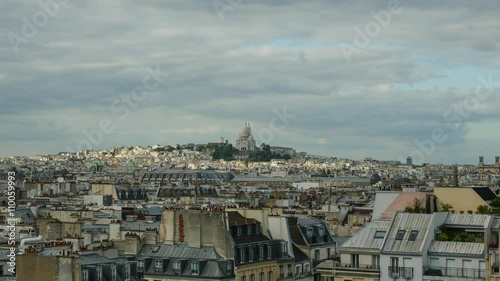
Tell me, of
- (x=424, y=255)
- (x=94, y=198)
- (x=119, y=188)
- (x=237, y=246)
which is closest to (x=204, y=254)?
(x=237, y=246)

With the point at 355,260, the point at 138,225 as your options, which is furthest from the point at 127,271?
the point at 138,225

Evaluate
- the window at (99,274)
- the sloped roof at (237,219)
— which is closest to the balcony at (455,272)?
the sloped roof at (237,219)

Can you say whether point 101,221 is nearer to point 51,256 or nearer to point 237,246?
point 237,246

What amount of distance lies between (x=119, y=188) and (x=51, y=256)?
197 feet

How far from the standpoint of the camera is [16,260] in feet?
93.0

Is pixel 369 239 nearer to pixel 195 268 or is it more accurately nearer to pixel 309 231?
pixel 195 268

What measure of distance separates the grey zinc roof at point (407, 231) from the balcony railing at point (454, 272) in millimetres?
661

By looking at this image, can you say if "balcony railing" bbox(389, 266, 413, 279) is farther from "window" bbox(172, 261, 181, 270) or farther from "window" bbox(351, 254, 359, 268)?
"window" bbox(172, 261, 181, 270)

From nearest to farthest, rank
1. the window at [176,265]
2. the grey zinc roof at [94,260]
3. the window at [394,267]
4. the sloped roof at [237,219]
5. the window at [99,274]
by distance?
1. the window at [99,274]
2. the grey zinc roof at [94,260]
3. the window at [394,267]
4. the window at [176,265]
5. the sloped roof at [237,219]

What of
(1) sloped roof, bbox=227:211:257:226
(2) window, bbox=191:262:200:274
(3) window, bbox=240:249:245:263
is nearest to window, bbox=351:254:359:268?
Answer: (3) window, bbox=240:249:245:263

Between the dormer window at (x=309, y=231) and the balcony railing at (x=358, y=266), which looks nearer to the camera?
the balcony railing at (x=358, y=266)

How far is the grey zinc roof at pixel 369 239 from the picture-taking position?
100 feet

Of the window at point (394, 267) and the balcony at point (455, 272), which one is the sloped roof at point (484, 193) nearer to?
the balcony at point (455, 272)

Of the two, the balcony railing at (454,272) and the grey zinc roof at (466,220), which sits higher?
the grey zinc roof at (466,220)
